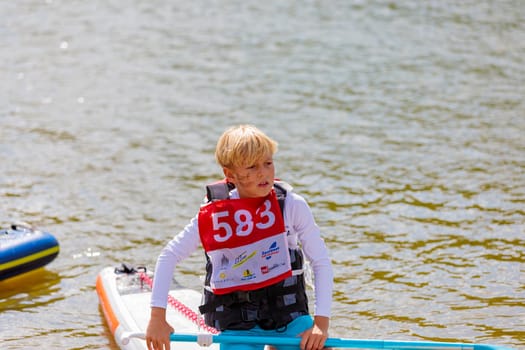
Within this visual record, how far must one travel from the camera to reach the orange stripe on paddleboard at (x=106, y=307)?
191 inches

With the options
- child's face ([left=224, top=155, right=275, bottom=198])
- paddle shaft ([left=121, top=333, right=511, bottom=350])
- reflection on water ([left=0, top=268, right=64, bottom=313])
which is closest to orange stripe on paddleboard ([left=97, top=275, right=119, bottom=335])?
reflection on water ([left=0, top=268, right=64, bottom=313])

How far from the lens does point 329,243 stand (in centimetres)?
630

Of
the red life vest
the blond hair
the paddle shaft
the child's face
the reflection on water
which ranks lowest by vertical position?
the reflection on water

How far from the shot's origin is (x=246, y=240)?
140 inches

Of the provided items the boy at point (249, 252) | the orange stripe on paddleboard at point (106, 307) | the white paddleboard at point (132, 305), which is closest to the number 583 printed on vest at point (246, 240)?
the boy at point (249, 252)

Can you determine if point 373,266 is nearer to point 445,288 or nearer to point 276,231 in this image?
point 445,288

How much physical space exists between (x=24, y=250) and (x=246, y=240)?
254cm

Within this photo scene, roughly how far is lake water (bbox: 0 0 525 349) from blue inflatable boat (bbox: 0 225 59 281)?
179 mm

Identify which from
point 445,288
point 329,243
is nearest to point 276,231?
point 445,288

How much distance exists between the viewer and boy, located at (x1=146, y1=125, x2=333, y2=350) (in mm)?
3502

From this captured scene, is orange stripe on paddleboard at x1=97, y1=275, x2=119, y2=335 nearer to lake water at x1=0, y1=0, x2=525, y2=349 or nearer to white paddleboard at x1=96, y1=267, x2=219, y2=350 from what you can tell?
white paddleboard at x1=96, y1=267, x2=219, y2=350

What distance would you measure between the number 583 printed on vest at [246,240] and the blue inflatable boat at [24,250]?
2401mm

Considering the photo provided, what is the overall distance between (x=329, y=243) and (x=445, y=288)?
3.46 ft

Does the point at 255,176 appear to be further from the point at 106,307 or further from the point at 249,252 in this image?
the point at 106,307
